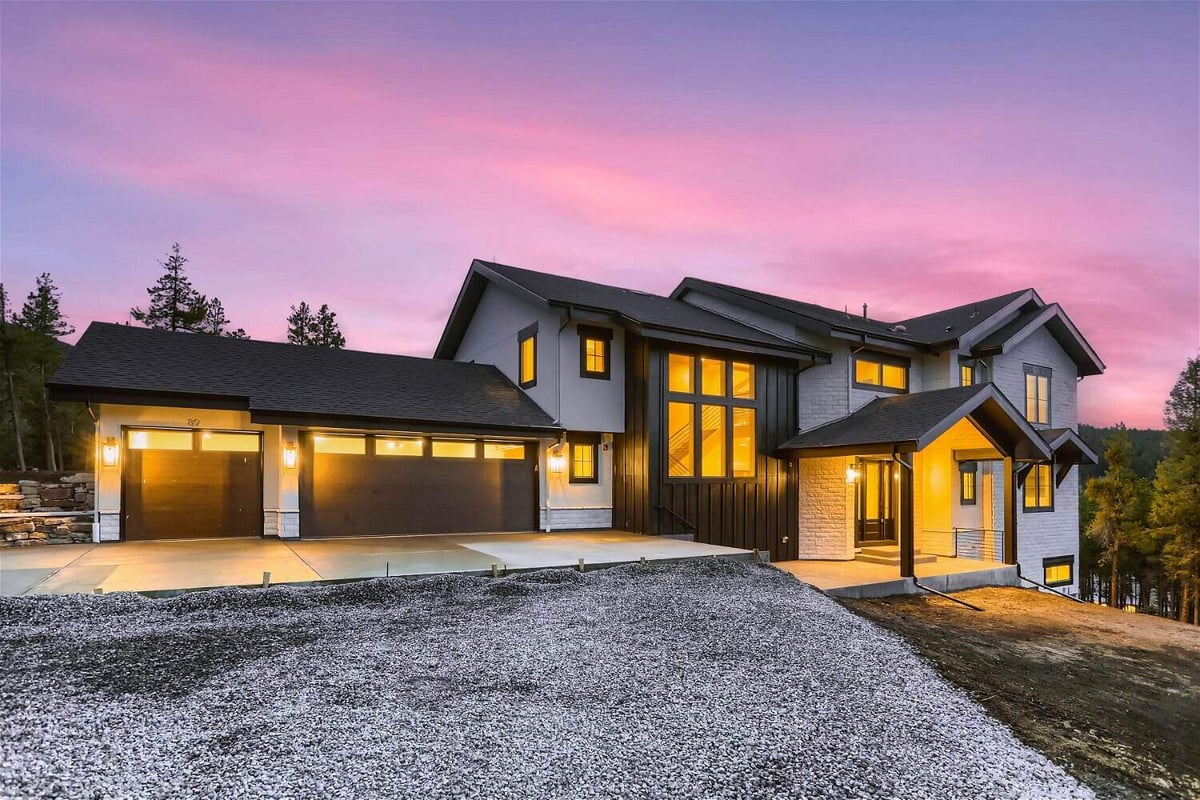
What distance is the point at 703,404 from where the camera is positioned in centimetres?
1241

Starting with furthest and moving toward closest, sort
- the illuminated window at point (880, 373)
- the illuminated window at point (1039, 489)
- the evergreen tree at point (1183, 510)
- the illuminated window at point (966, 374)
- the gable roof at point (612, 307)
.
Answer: the evergreen tree at point (1183, 510), the illuminated window at point (1039, 489), the illuminated window at point (966, 374), the illuminated window at point (880, 373), the gable roof at point (612, 307)

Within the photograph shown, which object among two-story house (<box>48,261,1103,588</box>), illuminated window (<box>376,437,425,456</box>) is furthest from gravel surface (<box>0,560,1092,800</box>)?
illuminated window (<box>376,437,425,456</box>)

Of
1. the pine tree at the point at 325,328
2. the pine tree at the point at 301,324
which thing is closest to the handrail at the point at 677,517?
the pine tree at the point at 325,328

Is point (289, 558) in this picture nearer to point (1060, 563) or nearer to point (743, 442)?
point (743, 442)

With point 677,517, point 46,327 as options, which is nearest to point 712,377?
point 677,517

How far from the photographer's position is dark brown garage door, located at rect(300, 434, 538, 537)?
1100 centimetres

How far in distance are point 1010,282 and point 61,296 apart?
6040 cm

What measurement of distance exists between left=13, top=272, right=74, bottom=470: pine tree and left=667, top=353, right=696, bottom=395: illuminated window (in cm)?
3038

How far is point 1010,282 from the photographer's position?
41.5 meters

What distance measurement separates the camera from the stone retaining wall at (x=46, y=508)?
9.51 m

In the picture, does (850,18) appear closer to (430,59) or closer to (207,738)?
(430,59)

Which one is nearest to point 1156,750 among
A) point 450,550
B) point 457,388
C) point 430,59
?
point 450,550

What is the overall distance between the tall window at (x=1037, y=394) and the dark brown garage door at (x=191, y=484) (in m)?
18.9

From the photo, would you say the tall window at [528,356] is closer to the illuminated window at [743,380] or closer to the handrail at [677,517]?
the handrail at [677,517]
